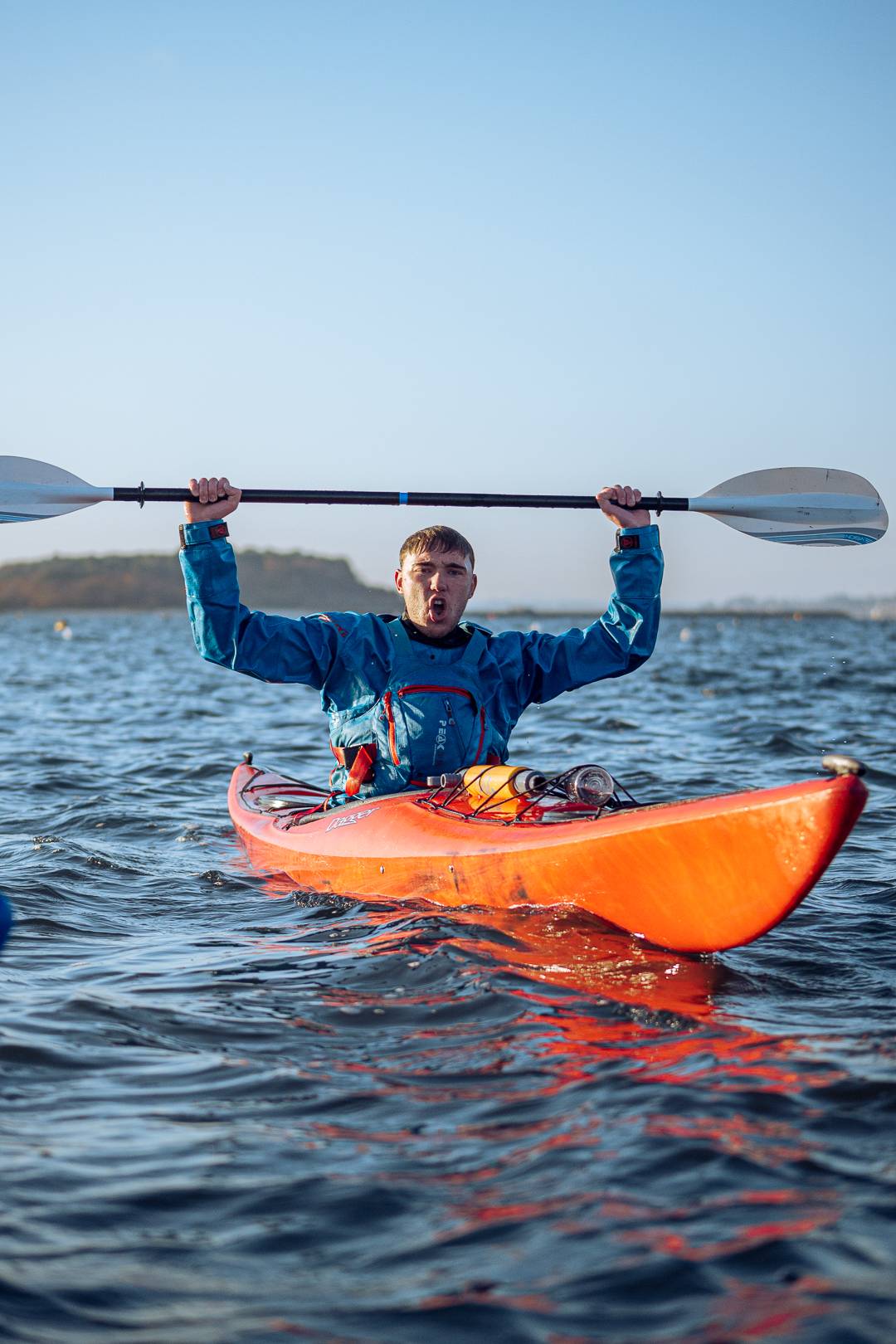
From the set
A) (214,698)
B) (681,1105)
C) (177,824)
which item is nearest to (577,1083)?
(681,1105)

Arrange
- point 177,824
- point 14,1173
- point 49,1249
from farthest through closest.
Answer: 1. point 177,824
2. point 14,1173
3. point 49,1249

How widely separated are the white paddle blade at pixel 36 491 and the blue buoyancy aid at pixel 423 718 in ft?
6.47

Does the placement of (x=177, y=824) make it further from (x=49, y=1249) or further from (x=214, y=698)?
(x=214, y=698)

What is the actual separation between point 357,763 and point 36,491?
2371 millimetres

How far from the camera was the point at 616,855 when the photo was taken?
4074 millimetres

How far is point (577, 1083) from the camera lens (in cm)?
304

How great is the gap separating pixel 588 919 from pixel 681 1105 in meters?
1.40

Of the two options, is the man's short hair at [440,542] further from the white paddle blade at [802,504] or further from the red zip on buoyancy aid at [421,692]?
the white paddle blade at [802,504]

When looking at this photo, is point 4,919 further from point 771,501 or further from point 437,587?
point 771,501

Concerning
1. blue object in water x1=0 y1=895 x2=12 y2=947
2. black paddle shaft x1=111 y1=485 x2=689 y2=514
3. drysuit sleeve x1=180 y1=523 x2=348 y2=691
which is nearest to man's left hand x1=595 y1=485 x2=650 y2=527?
black paddle shaft x1=111 y1=485 x2=689 y2=514

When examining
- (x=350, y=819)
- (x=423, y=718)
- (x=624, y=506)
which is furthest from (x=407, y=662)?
(x=624, y=506)

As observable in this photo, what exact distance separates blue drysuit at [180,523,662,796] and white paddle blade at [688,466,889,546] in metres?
1.06

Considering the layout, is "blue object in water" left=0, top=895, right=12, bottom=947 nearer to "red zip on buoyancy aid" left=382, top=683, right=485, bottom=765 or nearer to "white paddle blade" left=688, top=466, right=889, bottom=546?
"red zip on buoyancy aid" left=382, top=683, right=485, bottom=765

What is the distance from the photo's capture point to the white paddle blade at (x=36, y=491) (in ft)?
20.6
